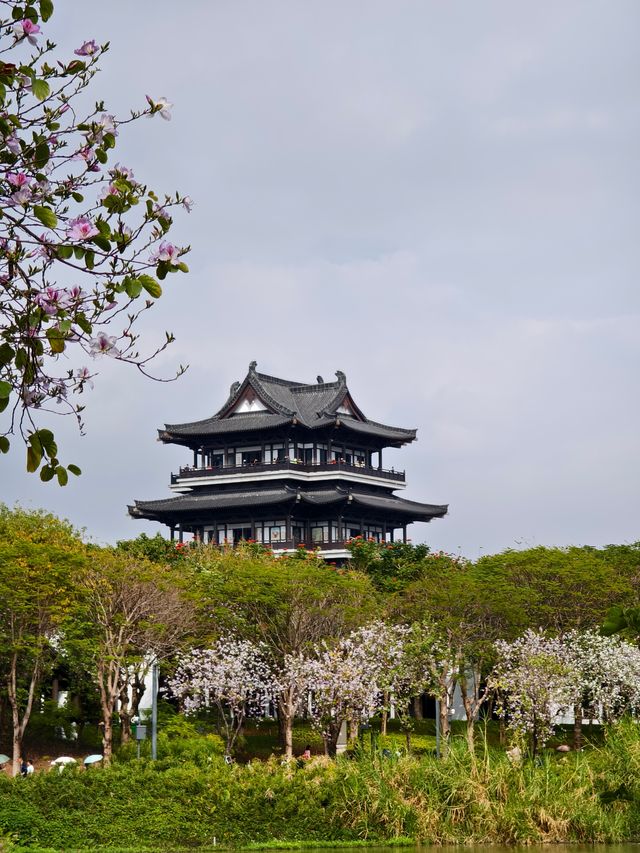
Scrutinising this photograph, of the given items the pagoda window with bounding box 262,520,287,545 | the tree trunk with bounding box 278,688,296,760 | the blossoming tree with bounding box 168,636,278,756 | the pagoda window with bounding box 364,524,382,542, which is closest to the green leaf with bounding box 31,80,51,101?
the blossoming tree with bounding box 168,636,278,756

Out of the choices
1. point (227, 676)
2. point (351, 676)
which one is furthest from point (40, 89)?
point (227, 676)

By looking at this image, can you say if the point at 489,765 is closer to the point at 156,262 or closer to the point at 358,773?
the point at 358,773

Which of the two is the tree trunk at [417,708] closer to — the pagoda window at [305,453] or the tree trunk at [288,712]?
the tree trunk at [288,712]

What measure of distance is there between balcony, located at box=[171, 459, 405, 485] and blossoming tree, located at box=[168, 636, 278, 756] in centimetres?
2615

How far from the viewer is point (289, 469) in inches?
2724

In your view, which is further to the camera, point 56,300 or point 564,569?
point 564,569

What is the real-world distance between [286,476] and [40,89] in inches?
2460

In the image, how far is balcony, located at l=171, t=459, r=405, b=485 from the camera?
228ft

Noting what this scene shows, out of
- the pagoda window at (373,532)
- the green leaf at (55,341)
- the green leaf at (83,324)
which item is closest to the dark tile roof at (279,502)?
the pagoda window at (373,532)

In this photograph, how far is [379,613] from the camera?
148 feet

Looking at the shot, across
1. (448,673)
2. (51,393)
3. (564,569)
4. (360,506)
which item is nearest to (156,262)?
(51,393)

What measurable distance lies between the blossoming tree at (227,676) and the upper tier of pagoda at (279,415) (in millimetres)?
27044

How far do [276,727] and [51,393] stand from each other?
47281mm

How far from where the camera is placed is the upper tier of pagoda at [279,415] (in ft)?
231
